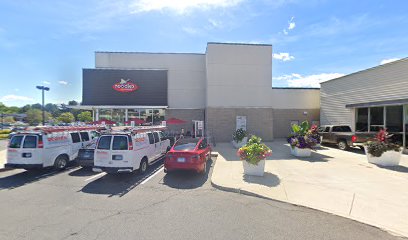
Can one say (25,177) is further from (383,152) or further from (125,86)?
(383,152)

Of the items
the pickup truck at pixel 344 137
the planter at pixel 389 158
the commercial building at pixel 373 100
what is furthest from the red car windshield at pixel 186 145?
the commercial building at pixel 373 100

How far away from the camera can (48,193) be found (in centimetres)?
693

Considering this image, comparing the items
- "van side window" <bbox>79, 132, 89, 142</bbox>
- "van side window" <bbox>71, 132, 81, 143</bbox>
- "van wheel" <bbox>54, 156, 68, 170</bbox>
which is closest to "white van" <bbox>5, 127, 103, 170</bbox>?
"van wheel" <bbox>54, 156, 68, 170</bbox>

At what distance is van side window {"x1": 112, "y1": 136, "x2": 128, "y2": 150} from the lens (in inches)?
333

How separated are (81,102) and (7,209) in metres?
17.4

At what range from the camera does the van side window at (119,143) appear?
846cm

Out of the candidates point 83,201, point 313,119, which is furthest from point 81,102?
point 313,119

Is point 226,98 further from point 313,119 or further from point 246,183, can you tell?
point 246,183

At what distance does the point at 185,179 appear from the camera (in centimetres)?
851

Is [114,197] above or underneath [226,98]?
underneath

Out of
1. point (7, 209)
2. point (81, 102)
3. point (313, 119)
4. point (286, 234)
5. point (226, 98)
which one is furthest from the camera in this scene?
point (313, 119)

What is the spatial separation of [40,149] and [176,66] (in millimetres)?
15002

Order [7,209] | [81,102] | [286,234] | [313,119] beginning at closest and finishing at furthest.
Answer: [286,234]
[7,209]
[81,102]
[313,119]

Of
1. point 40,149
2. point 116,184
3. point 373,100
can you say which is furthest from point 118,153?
point 373,100
